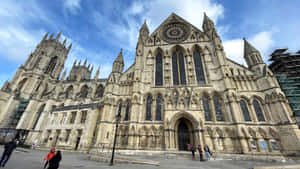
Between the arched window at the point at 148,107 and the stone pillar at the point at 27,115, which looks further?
the stone pillar at the point at 27,115

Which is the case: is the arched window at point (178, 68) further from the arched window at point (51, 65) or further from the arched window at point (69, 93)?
the arched window at point (51, 65)

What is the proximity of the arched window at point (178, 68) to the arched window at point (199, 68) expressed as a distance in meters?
2.06

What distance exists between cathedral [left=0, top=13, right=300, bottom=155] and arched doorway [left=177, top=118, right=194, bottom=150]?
11cm

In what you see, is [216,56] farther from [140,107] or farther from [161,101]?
[140,107]

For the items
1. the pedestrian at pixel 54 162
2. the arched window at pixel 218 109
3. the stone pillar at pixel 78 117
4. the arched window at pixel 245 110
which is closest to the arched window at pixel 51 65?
the stone pillar at pixel 78 117

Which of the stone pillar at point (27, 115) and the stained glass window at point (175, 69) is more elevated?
the stained glass window at point (175, 69)

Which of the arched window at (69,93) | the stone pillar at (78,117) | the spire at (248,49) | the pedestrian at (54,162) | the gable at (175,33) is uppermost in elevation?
the gable at (175,33)

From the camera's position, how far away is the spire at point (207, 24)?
2136 cm

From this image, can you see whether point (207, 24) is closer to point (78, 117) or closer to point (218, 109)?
point (218, 109)

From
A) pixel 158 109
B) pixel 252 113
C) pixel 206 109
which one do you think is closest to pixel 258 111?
pixel 252 113

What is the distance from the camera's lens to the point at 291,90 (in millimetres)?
15727

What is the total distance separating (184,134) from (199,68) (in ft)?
33.5

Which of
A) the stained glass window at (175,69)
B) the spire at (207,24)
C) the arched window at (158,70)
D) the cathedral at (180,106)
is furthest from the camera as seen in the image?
the spire at (207,24)

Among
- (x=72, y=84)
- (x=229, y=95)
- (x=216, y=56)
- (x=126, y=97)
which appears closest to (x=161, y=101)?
(x=126, y=97)
